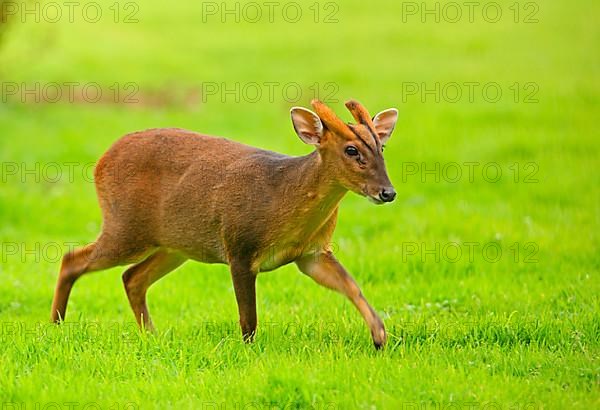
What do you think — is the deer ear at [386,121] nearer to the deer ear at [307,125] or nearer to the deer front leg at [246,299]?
the deer ear at [307,125]

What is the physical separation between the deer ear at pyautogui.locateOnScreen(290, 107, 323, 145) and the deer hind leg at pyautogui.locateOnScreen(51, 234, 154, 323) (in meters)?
1.68

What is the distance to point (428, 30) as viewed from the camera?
25000 mm

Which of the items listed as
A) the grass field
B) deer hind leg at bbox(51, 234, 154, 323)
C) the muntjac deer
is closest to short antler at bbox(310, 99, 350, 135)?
the muntjac deer

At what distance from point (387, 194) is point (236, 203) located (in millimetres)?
1267

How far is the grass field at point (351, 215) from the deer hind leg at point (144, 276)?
24cm

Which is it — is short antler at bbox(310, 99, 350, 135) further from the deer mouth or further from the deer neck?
the deer mouth

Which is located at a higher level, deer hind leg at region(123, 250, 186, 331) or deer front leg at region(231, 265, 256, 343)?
deer front leg at region(231, 265, 256, 343)

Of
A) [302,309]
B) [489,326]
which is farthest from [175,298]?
[489,326]

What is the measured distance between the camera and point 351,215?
12.2 meters

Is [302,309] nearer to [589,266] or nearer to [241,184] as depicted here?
[241,184]

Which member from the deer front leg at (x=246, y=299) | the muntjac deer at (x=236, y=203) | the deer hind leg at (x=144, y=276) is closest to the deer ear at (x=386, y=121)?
the muntjac deer at (x=236, y=203)

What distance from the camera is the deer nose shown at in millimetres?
6648

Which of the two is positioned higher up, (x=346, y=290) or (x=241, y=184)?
(x=241, y=184)

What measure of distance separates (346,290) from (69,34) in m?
19.1
